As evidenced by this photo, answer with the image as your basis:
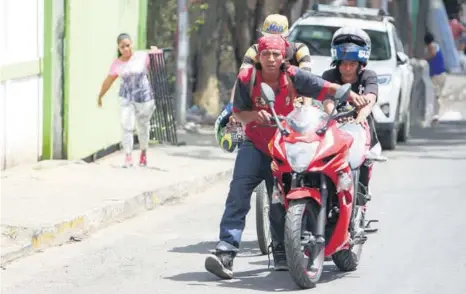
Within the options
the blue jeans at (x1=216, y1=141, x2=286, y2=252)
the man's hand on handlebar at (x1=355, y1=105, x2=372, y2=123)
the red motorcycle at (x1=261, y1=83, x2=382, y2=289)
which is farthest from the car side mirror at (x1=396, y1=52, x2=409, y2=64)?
the red motorcycle at (x1=261, y1=83, x2=382, y2=289)

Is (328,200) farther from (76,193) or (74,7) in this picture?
(74,7)

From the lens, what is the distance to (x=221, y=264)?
941 cm

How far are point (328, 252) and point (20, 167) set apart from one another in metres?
6.64

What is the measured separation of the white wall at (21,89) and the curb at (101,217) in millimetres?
1875

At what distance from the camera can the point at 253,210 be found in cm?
1349

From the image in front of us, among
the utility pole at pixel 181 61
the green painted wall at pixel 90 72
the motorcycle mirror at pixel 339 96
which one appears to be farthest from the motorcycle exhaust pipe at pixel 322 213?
the utility pole at pixel 181 61

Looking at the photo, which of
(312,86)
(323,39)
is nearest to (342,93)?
(312,86)

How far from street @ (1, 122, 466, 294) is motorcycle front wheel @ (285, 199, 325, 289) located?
146 millimetres

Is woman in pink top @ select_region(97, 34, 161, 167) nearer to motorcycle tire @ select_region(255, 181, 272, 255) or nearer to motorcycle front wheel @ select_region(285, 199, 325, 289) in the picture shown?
motorcycle tire @ select_region(255, 181, 272, 255)

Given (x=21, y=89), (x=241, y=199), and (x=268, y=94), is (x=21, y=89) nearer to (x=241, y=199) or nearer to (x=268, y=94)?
(x=241, y=199)

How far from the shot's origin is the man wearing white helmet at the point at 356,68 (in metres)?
9.90

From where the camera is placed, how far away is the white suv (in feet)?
65.5

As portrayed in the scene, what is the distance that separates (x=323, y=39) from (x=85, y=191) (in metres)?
7.74

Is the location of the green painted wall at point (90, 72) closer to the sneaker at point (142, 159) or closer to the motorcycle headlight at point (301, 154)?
the sneaker at point (142, 159)
